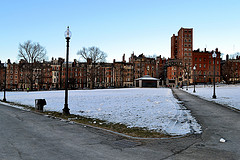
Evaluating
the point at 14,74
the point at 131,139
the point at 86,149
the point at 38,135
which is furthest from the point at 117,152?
the point at 14,74

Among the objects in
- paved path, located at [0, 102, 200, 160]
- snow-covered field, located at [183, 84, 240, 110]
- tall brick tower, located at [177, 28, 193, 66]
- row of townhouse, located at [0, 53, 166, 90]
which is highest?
tall brick tower, located at [177, 28, 193, 66]

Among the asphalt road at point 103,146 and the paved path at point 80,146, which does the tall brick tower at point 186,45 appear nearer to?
the asphalt road at point 103,146

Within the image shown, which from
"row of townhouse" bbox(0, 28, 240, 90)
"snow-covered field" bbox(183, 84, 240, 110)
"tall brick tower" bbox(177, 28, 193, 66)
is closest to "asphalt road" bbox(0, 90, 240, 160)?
"snow-covered field" bbox(183, 84, 240, 110)

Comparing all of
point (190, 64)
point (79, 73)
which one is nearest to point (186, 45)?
point (190, 64)

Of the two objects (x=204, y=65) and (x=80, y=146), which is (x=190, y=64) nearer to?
(x=204, y=65)

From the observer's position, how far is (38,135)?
7805 mm

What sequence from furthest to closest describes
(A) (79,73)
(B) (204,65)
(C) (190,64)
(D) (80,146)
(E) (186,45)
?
1. (E) (186,45)
2. (B) (204,65)
3. (A) (79,73)
4. (C) (190,64)
5. (D) (80,146)

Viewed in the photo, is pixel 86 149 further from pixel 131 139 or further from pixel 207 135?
pixel 207 135

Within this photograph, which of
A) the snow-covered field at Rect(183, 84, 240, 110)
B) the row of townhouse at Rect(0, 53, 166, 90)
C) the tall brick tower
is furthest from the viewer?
the tall brick tower

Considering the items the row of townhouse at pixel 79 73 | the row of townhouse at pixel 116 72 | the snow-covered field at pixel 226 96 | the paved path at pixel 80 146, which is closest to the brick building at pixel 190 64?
the row of townhouse at pixel 116 72

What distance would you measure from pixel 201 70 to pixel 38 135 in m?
99.1

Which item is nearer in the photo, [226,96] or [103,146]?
[103,146]

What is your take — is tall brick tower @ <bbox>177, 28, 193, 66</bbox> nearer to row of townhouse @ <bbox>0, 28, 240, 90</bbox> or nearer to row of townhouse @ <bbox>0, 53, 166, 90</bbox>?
row of townhouse @ <bbox>0, 28, 240, 90</bbox>

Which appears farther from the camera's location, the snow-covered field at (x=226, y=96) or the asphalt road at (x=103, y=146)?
the snow-covered field at (x=226, y=96)
